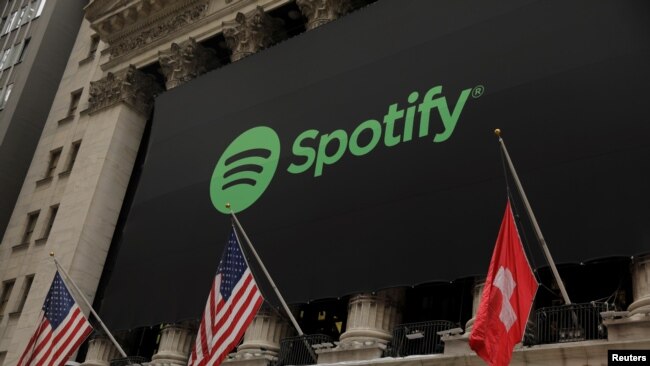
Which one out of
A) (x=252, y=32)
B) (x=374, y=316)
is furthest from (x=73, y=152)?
(x=374, y=316)

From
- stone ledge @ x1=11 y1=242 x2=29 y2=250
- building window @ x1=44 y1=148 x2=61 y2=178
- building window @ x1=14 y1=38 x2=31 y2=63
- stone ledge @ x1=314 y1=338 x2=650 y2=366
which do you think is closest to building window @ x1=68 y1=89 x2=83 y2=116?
building window @ x1=44 y1=148 x2=61 y2=178

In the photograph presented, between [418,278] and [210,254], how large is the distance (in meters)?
Answer: 9.31

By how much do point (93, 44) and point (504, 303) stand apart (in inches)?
1408

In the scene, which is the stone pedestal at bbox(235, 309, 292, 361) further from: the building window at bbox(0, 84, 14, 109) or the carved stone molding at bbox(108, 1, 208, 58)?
the building window at bbox(0, 84, 14, 109)

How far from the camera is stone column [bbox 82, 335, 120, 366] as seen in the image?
30.8m

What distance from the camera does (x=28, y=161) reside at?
45281 millimetres

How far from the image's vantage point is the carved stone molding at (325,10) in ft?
105

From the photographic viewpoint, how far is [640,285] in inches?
731

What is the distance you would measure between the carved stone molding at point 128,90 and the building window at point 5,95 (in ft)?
30.3

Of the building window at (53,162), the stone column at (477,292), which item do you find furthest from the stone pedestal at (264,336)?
the building window at (53,162)

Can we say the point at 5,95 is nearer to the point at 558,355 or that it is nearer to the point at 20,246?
the point at 20,246

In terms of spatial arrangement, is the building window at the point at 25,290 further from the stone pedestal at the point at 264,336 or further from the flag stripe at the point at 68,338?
the stone pedestal at the point at 264,336

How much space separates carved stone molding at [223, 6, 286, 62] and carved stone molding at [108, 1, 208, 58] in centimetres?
321

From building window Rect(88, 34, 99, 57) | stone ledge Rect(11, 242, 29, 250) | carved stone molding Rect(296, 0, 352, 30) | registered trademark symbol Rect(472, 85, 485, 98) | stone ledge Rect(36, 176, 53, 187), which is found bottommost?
stone ledge Rect(11, 242, 29, 250)
